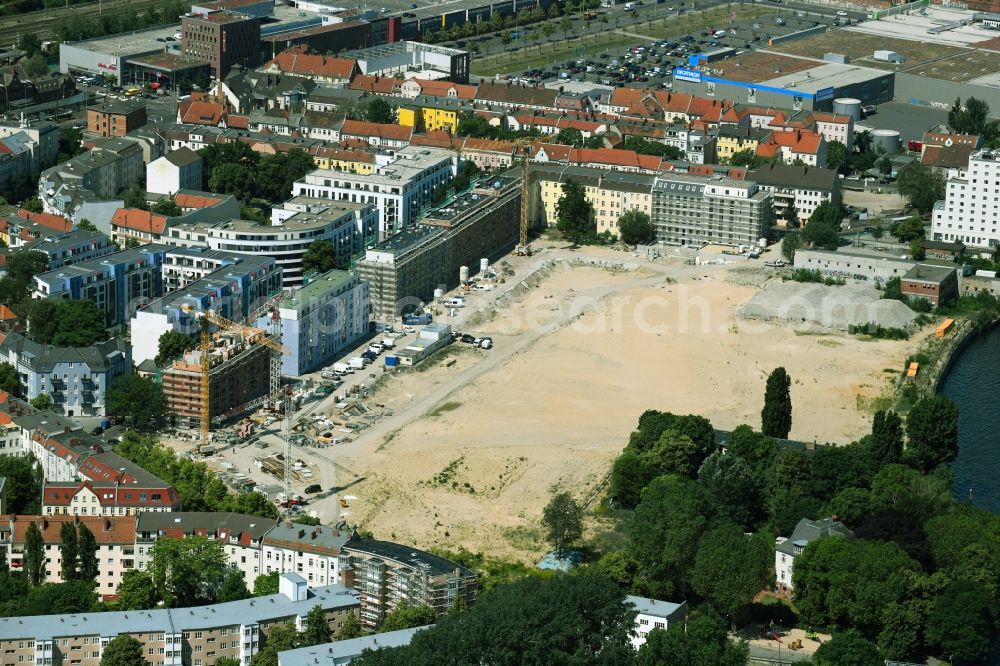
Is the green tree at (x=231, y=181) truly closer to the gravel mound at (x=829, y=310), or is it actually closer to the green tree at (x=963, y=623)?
the gravel mound at (x=829, y=310)

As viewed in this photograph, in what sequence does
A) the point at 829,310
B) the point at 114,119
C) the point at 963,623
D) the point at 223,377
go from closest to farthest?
the point at 963,623 < the point at 223,377 < the point at 829,310 < the point at 114,119

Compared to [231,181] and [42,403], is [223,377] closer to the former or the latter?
[42,403]

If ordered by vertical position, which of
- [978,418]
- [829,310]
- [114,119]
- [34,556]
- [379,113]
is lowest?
[978,418]

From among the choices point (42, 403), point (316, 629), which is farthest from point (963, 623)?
point (42, 403)

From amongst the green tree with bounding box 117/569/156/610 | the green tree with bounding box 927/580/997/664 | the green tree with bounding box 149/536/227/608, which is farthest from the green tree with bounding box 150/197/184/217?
the green tree with bounding box 927/580/997/664

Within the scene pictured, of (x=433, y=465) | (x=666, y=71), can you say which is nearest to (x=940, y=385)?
(x=433, y=465)

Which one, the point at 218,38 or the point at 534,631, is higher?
the point at 218,38

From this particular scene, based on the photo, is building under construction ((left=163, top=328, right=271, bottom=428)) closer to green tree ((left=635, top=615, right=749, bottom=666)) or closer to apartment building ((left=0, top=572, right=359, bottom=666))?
apartment building ((left=0, top=572, right=359, bottom=666))
